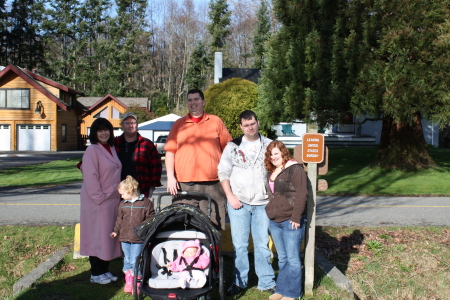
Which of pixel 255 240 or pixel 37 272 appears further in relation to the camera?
pixel 37 272

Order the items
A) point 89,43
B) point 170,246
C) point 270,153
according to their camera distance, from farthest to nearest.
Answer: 1. point 89,43
2. point 270,153
3. point 170,246

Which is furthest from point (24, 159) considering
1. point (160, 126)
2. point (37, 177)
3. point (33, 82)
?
point (33, 82)

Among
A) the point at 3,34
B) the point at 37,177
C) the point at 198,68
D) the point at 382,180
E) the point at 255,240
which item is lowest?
the point at 37,177

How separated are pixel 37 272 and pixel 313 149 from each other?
12.1 ft

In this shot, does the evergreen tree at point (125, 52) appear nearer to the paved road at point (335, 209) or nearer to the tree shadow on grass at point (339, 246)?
the paved road at point (335, 209)

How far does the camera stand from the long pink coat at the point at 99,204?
524 centimetres

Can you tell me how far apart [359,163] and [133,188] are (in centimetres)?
1614

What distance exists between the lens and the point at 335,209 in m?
10.5

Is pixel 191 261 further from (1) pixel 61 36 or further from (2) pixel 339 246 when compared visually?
(1) pixel 61 36

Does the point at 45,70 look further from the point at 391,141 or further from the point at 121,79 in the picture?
the point at 391,141

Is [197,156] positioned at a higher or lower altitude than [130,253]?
higher

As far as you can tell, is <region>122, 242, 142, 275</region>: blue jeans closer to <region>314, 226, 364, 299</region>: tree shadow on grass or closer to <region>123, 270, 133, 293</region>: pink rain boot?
<region>123, 270, 133, 293</region>: pink rain boot

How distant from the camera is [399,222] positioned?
9.10 m

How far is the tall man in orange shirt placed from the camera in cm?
521
